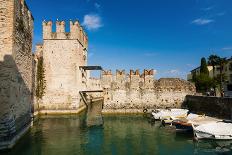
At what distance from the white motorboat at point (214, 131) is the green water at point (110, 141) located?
0.40 m

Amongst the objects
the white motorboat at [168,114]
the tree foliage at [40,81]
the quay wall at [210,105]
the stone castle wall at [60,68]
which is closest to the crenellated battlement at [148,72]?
the quay wall at [210,105]

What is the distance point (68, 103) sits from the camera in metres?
29.2

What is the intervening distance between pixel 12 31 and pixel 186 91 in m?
19.7

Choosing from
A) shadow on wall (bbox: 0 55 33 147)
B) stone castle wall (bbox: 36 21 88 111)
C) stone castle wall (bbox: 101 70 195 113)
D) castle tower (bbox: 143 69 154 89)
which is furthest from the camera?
stone castle wall (bbox: 36 21 88 111)

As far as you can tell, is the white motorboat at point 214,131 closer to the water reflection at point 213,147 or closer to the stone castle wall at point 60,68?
the water reflection at point 213,147

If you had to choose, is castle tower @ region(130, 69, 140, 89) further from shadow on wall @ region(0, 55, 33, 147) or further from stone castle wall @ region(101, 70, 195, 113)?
shadow on wall @ region(0, 55, 33, 147)

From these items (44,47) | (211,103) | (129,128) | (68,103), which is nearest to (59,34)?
(44,47)

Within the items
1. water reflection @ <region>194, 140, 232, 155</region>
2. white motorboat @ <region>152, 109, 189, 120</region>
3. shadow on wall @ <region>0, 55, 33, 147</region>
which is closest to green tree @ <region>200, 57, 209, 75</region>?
white motorboat @ <region>152, 109, 189, 120</region>

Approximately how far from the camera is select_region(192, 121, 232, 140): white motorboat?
15367 mm

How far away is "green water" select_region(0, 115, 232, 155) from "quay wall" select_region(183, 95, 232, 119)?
13.8 feet

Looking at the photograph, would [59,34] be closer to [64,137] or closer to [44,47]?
[44,47]

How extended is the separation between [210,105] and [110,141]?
33.5ft

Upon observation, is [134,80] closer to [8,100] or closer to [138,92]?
[138,92]

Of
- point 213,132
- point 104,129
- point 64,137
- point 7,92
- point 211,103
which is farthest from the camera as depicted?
point 211,103
